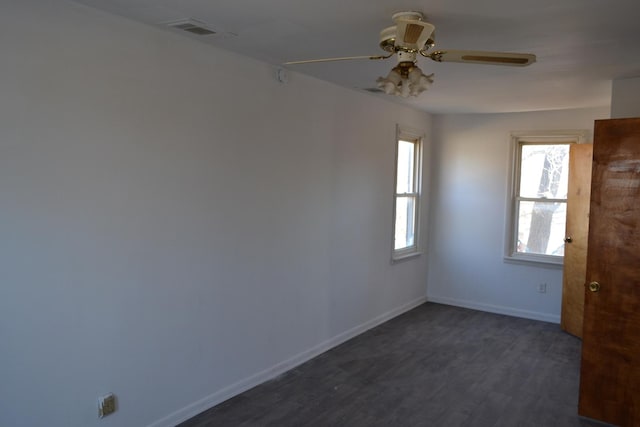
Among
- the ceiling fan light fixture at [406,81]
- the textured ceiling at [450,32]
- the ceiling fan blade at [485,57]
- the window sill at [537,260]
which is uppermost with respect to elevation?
the textured ceiling at [450,32]

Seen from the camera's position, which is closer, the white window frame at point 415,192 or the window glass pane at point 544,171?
the window glass pane at point 544,171

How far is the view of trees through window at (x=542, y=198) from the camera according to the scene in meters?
5.44

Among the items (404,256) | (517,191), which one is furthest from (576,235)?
(404,256)

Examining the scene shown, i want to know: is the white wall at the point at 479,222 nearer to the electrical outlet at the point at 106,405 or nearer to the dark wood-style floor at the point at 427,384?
the dark wood-style floor at the point at 427,384

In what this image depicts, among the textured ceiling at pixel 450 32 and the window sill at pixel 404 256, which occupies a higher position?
the textured ceiling at pixel 450 32

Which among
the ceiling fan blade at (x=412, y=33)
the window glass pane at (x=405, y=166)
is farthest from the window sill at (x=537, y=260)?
the ceiling fan blade at (x=412, y=33)

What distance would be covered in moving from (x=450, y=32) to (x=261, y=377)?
2.80 m

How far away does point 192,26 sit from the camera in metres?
2.70

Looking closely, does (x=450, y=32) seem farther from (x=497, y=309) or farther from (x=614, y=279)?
(x=497, y=309)

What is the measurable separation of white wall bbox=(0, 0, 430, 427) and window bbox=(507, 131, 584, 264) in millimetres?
2482

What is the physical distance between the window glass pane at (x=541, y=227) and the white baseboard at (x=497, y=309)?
0.73 m

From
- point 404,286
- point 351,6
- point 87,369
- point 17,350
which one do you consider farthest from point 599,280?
point 17,350

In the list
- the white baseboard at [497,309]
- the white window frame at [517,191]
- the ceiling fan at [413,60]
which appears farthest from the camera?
the white baseboard at [497,309]

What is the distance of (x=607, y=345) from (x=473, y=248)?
9.47 feet
